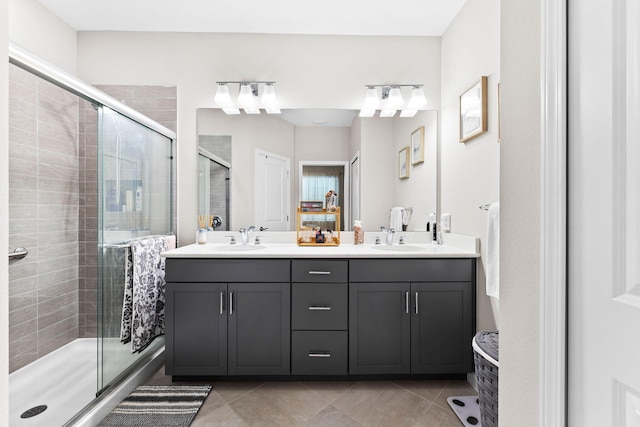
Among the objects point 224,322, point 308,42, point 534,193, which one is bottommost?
point 224,322

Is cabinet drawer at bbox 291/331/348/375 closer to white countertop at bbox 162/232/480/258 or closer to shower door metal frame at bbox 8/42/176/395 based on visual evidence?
white countertop at bbox 162/232/480/258

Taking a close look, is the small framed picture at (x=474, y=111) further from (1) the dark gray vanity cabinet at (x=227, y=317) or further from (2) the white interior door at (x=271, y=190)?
(1) the dark gray vanity cabinet at (x=227, y=317)

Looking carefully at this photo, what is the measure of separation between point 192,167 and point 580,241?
2464 millimetres

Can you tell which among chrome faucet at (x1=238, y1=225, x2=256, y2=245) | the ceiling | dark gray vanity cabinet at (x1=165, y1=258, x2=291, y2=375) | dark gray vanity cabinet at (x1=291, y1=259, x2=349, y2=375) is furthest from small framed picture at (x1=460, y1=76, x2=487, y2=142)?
chrome faucet at (x1=238, y1=225, x2=256, y2=245)

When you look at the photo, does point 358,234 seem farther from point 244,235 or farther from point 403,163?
point 244,235

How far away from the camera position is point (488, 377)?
140 centimetres

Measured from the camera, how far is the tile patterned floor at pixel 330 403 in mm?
1704

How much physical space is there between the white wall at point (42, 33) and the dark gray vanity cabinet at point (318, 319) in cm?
225

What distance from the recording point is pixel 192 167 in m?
2.54

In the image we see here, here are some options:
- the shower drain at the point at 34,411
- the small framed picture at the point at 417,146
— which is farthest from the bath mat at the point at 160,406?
the small framed picture at the point at 417,146

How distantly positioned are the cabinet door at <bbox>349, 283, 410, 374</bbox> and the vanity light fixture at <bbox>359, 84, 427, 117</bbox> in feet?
4.51

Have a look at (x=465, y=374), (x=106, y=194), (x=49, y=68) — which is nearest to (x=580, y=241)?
(x=465, y=374)

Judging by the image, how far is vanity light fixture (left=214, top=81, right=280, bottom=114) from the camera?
2.48 m

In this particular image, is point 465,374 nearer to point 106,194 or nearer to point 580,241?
point 580,241
